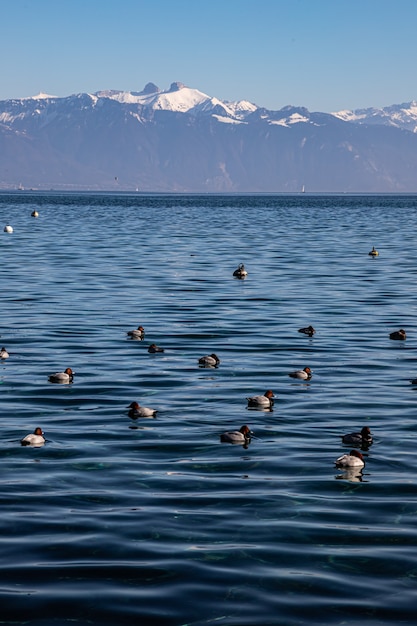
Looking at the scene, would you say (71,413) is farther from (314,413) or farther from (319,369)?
(319,369)

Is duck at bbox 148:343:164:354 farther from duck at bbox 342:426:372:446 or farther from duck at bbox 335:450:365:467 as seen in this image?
duck at bbox 335:450:365:467

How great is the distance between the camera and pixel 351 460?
22484 millimetres

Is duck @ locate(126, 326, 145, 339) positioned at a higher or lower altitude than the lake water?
higher

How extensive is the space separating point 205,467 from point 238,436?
195 centimetres

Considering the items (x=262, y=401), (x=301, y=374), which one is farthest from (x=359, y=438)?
(x=301, y=374)

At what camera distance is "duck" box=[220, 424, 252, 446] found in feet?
81.1

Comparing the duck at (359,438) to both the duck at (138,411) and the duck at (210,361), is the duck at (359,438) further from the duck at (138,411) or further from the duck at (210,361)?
the duck at (210,361)

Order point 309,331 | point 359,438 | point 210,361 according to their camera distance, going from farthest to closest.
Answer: point 309,331, point 210,361, point 359,438

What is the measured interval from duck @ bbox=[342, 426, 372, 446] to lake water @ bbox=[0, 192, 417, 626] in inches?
11.8

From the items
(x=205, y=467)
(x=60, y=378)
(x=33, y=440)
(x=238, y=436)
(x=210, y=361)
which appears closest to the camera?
(x=205, y=467)

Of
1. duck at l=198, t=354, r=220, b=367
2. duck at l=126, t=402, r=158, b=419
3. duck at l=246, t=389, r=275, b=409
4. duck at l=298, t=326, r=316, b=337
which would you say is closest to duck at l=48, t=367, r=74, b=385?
duck at l=126, t=402, r=158, b=419

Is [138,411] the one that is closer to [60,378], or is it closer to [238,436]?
[238,436]

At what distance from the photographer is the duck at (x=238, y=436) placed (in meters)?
24.7

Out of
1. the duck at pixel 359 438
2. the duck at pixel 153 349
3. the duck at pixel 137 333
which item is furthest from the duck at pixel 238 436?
the duck at pixel 137 333
